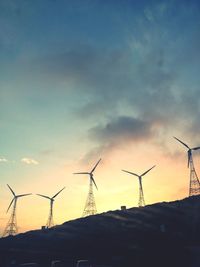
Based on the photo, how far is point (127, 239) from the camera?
61.2 meters

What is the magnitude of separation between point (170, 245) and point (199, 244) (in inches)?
194

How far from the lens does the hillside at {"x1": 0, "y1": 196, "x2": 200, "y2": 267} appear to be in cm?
4966

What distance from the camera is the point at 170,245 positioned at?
51.7 m

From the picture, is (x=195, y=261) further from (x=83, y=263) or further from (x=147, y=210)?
(x=147, y=210)

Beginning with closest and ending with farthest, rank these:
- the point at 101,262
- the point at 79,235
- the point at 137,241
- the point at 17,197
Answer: the point at 101,262 < the point at 137,241 < the point at 79,235 < the point at 17,197

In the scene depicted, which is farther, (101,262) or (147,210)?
(147,210)

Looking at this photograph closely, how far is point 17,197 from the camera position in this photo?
370ft

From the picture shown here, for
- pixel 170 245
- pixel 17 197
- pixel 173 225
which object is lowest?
pixel 170 245

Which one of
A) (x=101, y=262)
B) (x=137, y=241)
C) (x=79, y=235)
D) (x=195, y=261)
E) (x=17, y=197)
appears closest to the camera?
(x=195, y=261)

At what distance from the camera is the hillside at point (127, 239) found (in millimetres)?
49659

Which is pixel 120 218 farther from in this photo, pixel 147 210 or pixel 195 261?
pixel 195 261

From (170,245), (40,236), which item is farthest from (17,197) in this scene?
(170,245)

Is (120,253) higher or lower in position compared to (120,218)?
lower

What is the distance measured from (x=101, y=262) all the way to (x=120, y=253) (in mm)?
4184
